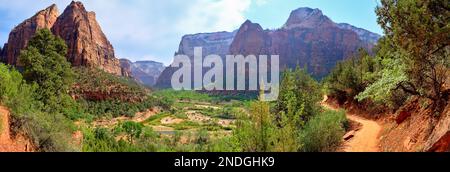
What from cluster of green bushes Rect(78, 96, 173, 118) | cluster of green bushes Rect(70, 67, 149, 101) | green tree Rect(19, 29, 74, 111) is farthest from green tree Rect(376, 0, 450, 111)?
cluster of green bushes Rect(70, 67, 149, 101)

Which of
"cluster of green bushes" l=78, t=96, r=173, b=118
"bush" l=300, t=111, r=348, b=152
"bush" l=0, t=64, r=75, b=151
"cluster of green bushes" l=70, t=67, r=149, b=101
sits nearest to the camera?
"bush" l=300, t=111, r=348, b=152

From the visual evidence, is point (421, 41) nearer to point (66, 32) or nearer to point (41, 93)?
point (41, 93)

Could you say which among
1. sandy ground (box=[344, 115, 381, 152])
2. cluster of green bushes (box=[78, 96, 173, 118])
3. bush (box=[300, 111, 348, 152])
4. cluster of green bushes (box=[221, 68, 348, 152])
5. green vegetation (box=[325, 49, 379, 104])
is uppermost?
green vegetation (box=[325, 49, 379, 104])

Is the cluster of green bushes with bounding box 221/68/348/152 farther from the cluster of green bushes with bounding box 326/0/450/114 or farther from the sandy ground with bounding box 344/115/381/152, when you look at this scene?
the cluster of green bushes with bounding box 326/0/450/114

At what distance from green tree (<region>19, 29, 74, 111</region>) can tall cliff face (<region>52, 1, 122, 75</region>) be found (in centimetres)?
7826

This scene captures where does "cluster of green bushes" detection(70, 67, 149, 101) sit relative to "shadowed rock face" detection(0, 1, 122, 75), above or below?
below

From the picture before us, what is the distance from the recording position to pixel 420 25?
1329 centimetres

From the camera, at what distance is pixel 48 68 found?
30078 millimetres

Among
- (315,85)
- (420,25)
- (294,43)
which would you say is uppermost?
(294,43)

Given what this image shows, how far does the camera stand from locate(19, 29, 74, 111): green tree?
28938mm
